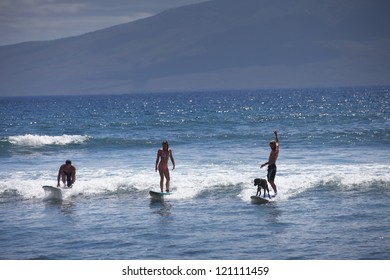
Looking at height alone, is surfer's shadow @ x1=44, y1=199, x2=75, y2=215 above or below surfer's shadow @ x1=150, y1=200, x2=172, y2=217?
above

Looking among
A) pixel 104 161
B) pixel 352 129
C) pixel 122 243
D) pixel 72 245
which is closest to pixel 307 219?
pixel 122 243

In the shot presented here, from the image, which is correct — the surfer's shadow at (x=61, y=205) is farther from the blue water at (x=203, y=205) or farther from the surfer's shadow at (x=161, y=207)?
the surfer's shadow at (x=161, y=207)

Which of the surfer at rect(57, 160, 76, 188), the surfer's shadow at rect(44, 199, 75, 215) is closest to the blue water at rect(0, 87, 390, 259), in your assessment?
the surfer's shadow at rect(44, 199, 75, 215)

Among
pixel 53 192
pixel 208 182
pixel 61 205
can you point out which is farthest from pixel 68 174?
pixel 208 182

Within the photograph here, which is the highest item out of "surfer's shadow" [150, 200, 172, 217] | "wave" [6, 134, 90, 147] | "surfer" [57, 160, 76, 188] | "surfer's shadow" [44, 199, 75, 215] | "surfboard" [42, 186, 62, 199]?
"wave" [6, 134, 90, 147]

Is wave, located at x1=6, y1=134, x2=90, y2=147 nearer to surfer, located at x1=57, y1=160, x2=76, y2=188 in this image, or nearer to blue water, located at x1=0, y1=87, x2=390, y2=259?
blue water, located at x1=0, y1=87, x2=390, y2=259

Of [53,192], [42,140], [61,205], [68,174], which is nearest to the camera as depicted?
[61,205]

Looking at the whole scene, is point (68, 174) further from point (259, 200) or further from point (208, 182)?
point (259, 200)

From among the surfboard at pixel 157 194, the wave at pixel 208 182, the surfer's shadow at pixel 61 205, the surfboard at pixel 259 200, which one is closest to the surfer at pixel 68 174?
the wave at pixel 208 182

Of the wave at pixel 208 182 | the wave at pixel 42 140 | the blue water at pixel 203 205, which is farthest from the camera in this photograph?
the wave at pixel 42 140

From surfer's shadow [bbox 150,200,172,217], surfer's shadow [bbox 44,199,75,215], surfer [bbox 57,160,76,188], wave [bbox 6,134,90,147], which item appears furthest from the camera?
wave [bbox 6,134,90,147]

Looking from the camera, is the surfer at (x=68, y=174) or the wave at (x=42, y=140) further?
the wave at (x=42, y=140)

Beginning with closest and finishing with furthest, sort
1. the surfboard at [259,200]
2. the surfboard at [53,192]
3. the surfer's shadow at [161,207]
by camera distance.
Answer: the surfer's shadow at [161,207], the surfboard at [259,200], the surfboard at [53,192]
